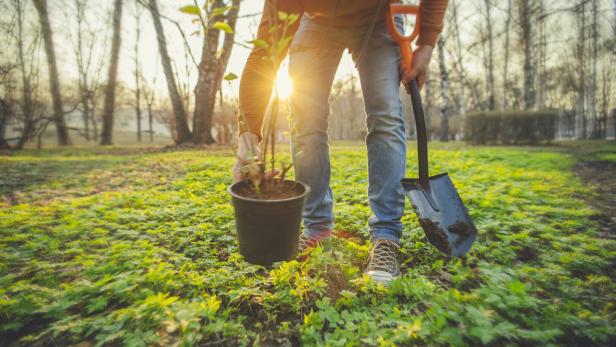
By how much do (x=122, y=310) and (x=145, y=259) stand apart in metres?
0.46

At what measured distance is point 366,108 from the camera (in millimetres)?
1865

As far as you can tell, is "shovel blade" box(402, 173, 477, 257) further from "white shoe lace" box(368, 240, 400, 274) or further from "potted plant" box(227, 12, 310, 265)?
"potted plant" box(227, 12, 310, 265)

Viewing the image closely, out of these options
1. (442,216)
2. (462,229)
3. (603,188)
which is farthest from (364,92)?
(603,188)

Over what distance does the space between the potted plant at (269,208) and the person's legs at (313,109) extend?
0.53 metres

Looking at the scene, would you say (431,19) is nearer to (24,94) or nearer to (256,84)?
(256,84)

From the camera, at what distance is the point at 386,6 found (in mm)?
1738

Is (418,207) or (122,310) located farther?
(418,207)

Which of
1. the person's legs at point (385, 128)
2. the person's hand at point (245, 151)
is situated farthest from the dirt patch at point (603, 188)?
Result: the person's hand at point (245, 151)

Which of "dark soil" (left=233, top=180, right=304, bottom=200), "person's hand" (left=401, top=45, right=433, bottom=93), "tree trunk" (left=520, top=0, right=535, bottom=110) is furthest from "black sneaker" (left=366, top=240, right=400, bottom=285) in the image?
"tree trunk" (left=520, top=0, right=535, bottom=110)

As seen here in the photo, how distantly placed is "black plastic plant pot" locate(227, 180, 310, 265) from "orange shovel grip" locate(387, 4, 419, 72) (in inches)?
40.6

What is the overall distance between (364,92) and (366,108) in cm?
10

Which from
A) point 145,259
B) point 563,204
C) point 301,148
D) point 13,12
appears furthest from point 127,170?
point 13,12

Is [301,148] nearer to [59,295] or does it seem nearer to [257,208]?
[257,208]

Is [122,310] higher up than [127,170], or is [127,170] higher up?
[127,170]
